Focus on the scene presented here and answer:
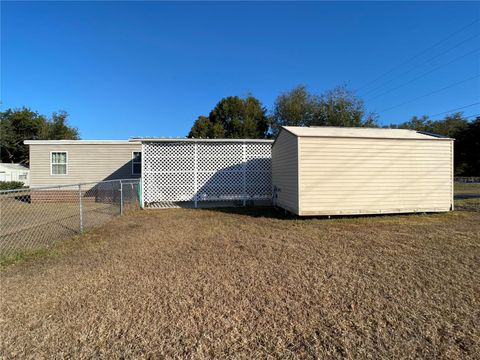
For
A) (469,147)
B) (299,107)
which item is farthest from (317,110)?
(469,147)

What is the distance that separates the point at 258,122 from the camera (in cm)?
3131

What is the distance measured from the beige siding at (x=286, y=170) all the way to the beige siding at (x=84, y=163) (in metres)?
7.43

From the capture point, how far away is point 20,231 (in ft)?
21.0

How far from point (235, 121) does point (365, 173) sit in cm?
2329

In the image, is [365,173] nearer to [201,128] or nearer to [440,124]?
[201,128]

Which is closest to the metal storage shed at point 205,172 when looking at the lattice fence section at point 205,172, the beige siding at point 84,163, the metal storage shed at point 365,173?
the lattice fence section at point 205,172

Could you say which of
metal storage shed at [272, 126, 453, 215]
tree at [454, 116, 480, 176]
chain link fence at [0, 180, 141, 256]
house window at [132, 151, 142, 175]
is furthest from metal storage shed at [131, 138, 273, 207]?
tree at [454, 116, 480, 176]

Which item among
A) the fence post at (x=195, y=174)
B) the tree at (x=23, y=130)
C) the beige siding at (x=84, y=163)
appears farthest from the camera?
the tree at (x=23, y=130)

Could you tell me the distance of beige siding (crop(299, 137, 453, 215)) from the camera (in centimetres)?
771

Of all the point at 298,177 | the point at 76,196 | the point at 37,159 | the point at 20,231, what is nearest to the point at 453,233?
the point at 298,177

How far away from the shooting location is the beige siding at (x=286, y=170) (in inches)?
313

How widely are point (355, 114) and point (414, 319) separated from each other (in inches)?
1130

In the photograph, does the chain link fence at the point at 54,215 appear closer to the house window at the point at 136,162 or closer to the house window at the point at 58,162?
the house window at the point at 58,162

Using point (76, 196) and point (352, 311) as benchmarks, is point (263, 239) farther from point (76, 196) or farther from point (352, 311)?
point (76, 196)
